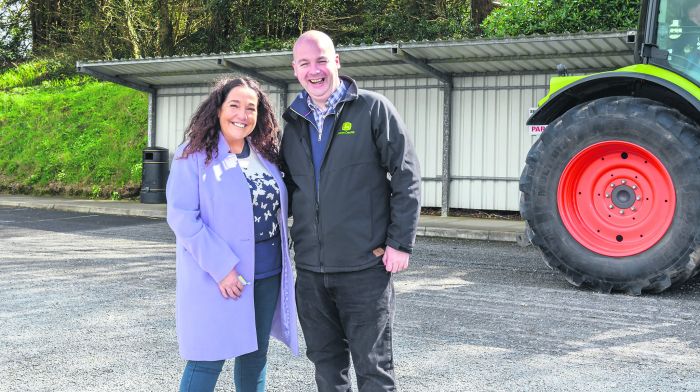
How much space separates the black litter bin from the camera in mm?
16578

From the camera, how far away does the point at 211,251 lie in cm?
301

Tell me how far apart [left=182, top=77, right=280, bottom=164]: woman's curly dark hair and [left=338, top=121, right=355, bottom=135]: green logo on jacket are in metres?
0.37

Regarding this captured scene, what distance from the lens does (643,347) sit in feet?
15.4

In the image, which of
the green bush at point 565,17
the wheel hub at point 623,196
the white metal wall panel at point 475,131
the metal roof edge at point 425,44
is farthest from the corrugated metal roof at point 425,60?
the wheel hub at point 623,196

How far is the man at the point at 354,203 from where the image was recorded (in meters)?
→ 3.04

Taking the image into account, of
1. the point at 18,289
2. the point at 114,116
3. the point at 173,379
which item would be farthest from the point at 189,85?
the point at 173,379

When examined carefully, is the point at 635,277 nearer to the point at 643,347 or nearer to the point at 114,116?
the point at 643,347

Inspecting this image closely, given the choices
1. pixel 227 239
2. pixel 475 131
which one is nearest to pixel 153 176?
pixel 475 131

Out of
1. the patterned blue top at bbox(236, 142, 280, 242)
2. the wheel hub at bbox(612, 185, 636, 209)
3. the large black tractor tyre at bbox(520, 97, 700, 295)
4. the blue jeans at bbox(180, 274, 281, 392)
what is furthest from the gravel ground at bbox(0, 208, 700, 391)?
the patterned blue top at bbox(236, 142, 280, 242)

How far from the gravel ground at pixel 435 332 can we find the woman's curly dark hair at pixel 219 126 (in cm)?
137

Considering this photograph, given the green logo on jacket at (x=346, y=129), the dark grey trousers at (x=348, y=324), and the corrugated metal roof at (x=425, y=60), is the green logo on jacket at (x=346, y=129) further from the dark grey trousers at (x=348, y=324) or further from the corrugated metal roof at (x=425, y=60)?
the corrugated metal roof at (x=425, y=60)

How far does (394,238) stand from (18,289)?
4857 millimetres

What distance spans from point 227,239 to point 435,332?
2422 mm

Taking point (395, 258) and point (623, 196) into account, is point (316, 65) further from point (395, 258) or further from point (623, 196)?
point (623, 196)
